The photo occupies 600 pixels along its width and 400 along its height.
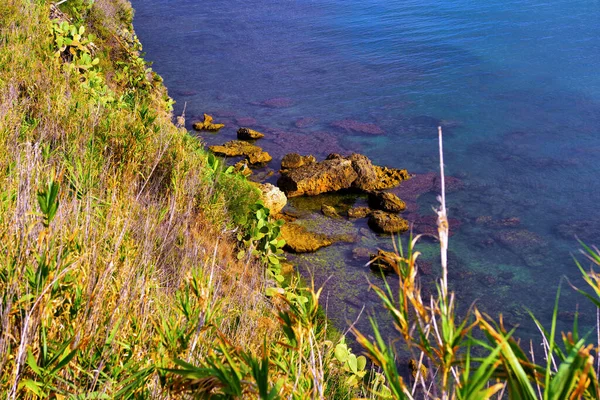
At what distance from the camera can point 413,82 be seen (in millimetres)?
18750

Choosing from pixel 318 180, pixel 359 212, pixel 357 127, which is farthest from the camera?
pixel 357 127

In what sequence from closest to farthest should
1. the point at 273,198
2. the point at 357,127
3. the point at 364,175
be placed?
the point at 273,198, the point at 364,175, the point at 357,127

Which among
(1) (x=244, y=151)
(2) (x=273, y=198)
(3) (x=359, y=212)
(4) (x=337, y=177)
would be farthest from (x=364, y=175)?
(1) (x=244, y=151)

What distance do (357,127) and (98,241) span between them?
41.9 ft

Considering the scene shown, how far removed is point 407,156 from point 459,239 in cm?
352

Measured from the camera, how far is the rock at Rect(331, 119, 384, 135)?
1538 cm

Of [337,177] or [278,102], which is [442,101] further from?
[337,177]

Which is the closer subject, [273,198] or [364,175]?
[273,198]

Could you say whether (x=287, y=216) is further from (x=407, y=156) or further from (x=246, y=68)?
(x=246, y=68)

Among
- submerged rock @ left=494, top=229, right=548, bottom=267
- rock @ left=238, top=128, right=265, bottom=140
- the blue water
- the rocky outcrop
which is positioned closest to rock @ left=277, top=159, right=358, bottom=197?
the rocky outcrop

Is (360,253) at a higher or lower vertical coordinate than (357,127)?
lower

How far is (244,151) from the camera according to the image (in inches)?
551

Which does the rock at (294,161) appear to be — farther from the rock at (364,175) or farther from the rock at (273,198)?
the rock at (273,198)

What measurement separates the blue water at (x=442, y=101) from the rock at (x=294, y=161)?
1.41ft
